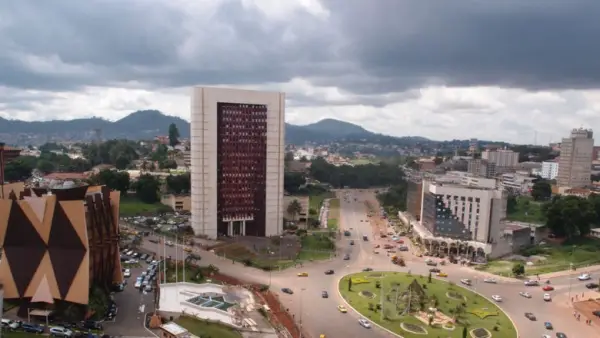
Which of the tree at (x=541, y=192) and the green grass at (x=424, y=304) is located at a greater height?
the tree at (x=541, y=192)

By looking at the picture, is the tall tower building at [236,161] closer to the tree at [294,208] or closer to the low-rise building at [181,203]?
the tree at [294,208]

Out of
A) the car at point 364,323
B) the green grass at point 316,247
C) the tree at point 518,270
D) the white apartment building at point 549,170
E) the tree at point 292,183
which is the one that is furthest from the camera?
the white apartment building at point 549,170

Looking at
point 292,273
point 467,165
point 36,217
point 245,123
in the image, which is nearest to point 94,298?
point 36,217

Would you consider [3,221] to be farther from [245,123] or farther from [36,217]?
[245,123]

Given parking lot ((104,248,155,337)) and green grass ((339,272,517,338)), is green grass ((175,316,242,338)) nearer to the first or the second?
parking lot ((104,248,155,337))

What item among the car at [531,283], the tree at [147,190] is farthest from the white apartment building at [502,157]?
the car at [531,283]

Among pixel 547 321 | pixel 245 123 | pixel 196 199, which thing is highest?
pixel 245 123
